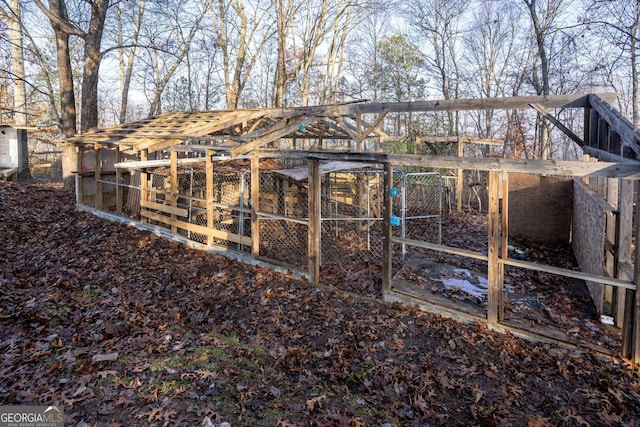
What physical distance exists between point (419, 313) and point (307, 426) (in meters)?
3.07

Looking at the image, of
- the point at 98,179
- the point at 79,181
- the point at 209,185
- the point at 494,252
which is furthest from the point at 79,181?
the point at 494,252

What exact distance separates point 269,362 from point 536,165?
4.14 m

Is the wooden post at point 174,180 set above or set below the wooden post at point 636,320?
above

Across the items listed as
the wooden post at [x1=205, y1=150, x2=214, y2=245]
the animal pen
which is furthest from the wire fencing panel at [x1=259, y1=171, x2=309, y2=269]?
the wooden post at [x1=205, y1=150, x2=214, y2=245]

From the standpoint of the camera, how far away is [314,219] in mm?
7457

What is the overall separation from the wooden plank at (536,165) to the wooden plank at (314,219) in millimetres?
1602

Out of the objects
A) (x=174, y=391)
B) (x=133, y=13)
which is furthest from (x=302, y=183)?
(x=133, y=13)

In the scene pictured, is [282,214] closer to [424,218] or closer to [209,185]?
[209,185]

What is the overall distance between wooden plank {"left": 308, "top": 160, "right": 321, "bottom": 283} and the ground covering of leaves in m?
0.46

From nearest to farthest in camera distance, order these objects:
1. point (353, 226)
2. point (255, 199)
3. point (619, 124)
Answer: point (619, 124) < point (255, 199) < point (353, 226)

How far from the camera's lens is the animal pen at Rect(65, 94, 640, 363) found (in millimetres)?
5488

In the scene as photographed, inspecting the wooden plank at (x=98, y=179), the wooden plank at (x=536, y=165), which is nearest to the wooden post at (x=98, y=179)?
the wooden plank at (x=98, y=179)

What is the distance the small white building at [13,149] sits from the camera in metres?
18.3

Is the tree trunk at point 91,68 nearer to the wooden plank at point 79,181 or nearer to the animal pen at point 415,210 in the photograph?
the animal pen at point 415,210
